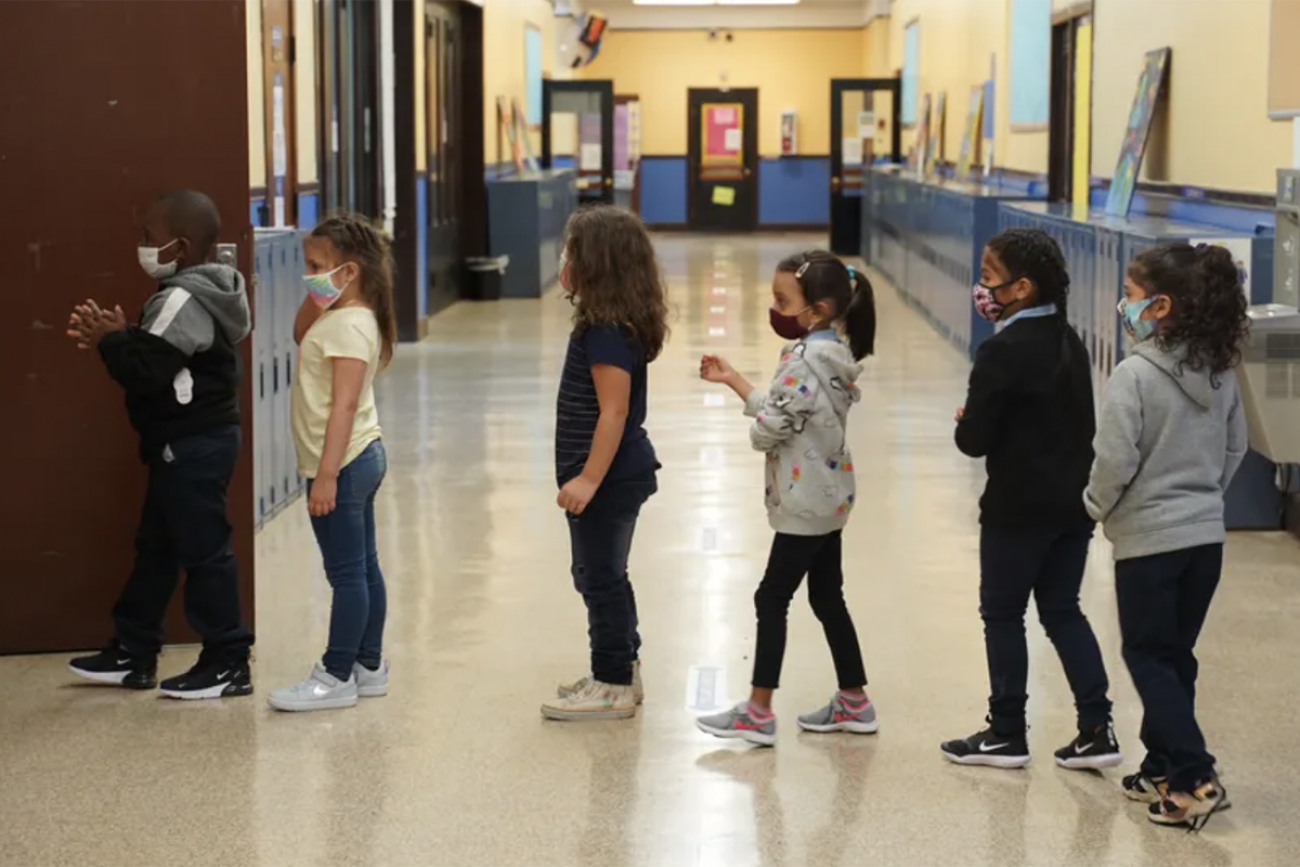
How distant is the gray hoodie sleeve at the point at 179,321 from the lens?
13.7ft

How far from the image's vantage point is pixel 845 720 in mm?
4141

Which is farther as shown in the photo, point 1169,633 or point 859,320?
point 859,320

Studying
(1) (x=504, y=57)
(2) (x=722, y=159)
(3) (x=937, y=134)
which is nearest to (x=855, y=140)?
(3) (x=937, y=134)

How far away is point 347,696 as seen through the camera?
434cm

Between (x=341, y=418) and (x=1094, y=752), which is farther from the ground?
(x=341, y=418)

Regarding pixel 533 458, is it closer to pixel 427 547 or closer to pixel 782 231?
pixel 427 547

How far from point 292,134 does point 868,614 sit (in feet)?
16.1

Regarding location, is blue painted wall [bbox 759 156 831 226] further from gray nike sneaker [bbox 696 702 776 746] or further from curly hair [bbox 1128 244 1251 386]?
curly hair [bbox 1128 244 1251 386]

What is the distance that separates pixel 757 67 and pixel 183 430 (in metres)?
24.0

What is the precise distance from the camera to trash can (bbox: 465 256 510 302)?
15812mm

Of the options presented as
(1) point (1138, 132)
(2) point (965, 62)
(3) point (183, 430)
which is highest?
(2) point (965, 62)

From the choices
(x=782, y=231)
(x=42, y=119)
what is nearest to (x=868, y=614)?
(x=42, y=119)

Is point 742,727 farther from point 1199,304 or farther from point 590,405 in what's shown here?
point 1199,304

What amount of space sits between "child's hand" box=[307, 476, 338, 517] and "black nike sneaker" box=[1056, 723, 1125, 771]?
5.16 feet
